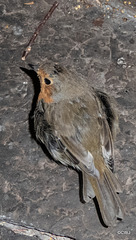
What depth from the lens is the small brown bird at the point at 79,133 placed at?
11.2 feet

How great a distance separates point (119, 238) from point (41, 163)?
1.04m

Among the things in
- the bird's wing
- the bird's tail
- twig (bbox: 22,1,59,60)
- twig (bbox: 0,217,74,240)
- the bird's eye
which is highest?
the bird's eye

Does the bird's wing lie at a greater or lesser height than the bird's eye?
lesser

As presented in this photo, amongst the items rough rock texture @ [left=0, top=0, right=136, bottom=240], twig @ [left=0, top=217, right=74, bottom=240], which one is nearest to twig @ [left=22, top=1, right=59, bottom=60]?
rough rock texture @ [left=0, top=0, right=136, bottom=240]

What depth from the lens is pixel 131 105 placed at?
13.6ft

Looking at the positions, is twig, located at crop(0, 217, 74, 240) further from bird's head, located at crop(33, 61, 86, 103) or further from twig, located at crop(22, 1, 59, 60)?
twig, located at crop(22, 1, 59, 60)

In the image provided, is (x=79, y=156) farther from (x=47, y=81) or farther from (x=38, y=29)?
(x=38, y=29)

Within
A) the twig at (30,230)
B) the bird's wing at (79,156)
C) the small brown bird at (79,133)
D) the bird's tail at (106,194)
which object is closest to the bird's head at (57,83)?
the small brown bird at (79,133)

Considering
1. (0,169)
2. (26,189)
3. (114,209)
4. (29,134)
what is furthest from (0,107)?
(114,209)

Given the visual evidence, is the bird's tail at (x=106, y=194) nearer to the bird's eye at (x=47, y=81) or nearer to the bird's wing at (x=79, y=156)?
the bird's wing at (x=79, y=156)

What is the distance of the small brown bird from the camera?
134 inches

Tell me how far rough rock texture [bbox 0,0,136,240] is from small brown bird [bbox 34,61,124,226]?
24 centimetres

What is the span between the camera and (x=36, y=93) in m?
4.13

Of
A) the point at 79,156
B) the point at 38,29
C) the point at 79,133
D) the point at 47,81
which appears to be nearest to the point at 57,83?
the point at 47,81
